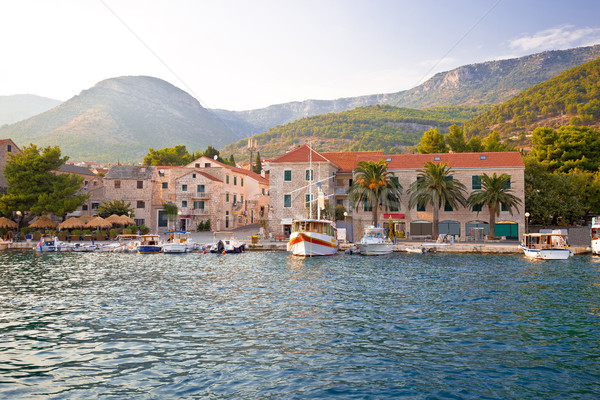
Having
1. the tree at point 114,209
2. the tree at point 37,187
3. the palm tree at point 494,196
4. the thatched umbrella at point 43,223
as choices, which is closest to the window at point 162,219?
the tree at point 114,209

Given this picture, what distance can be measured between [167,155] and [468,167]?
5543 centimetres

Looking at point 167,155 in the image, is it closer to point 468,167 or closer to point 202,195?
point 202,195

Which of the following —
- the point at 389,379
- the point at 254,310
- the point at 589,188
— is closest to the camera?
the point at 389,379

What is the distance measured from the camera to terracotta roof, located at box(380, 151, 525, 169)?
45906 millimetres

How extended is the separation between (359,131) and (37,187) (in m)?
106

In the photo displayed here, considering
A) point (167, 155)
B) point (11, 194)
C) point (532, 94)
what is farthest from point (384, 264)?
point (532, 94)

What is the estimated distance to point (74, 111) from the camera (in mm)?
194250

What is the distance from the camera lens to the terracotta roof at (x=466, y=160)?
45906 mm

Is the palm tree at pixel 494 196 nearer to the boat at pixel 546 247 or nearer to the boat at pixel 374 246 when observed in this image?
the boat at pixel 546 247

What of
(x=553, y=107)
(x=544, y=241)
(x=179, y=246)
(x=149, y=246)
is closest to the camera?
(x=544, y=241)

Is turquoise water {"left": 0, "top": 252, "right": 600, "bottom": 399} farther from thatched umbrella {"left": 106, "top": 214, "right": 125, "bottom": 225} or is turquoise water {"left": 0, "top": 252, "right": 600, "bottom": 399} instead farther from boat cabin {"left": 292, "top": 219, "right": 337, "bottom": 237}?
thatched umbrella {"left": 106, "top": 214, "right": 125, "bottom": 225}

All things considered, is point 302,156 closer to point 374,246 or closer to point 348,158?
point 348,158

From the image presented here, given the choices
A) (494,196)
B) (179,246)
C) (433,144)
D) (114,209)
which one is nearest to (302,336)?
(179,246)

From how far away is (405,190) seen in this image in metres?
48.0
